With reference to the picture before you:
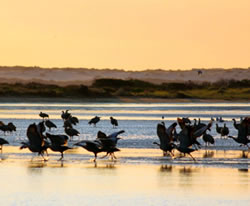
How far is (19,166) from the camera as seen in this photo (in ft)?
64.1

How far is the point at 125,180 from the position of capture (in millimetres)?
17172

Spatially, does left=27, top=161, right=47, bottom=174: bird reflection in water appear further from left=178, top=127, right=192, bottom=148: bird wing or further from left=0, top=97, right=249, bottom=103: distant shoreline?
left=0, top=97, right=249, bottom=103: distant shoreline

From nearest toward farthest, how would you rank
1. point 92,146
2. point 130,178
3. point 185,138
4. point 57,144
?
point 130,178, point 92,146, point 57,144, point 185,138

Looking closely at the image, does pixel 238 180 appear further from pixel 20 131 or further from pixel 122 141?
pixel 20 131

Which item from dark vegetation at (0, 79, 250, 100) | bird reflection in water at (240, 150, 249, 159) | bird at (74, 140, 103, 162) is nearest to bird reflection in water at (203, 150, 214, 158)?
bird reflection in water at (240, 150, 249, 159)

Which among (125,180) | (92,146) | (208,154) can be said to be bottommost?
(125,180)

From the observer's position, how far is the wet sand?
14852mm

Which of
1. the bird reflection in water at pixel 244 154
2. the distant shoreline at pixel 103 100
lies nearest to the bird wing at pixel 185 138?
the bird reflection in water at pixel 244 154

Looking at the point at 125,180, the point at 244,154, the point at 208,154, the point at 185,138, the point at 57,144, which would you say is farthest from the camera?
the point at 208,154

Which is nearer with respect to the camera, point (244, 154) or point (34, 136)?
point (34, 136)

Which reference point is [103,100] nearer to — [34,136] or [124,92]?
[124,92]

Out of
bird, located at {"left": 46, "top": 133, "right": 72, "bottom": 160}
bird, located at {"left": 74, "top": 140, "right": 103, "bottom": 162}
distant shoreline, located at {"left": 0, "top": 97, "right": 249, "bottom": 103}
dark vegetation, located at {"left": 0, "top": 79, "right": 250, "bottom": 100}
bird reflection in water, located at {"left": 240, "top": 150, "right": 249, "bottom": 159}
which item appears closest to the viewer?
bird, located at {"left": 74, "top": 140, "right": 103, "bottom": 162}

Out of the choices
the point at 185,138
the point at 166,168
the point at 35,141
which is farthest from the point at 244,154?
the point at 35,141

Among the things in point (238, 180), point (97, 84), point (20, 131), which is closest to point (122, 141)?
point (20, 131)
